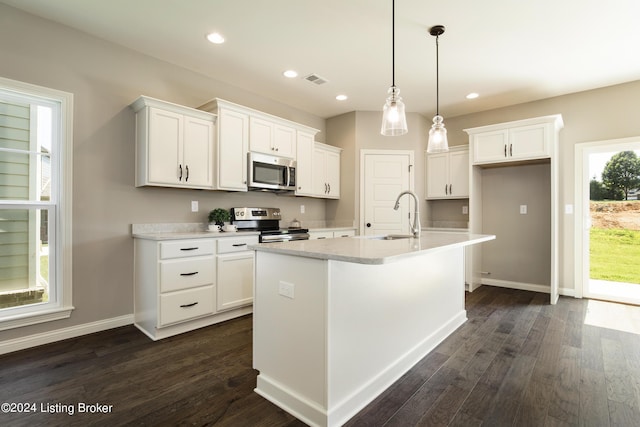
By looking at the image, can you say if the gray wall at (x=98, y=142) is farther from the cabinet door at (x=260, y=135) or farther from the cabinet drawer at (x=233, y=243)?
the cabinet door at (x=260, y=135)

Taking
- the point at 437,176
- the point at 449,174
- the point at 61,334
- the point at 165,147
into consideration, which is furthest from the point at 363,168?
the point at 61,334

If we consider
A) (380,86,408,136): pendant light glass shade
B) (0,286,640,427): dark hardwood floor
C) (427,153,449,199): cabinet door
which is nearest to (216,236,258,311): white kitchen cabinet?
(0,286,640,427): dark hardwood floor

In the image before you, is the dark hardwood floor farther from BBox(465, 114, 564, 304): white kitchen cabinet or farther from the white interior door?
the white interior door

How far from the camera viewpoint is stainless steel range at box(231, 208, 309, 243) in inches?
144

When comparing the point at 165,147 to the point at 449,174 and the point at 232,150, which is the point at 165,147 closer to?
the point at 232,150

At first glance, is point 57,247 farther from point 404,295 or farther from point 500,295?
point 500,295

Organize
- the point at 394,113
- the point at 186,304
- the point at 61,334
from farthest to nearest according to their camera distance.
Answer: the point at 186,304, the point at 61,334, the point at 394,113

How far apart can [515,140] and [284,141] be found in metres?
3.09

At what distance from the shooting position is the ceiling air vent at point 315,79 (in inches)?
150

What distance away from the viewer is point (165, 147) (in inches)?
122

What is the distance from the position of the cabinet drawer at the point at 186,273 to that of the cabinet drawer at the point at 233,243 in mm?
149

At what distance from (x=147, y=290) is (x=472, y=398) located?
2784 mm

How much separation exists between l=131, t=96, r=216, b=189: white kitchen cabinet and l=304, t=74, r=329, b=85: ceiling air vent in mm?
1261

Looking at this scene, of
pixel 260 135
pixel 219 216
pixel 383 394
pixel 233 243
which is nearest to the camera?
pixel 383 394
